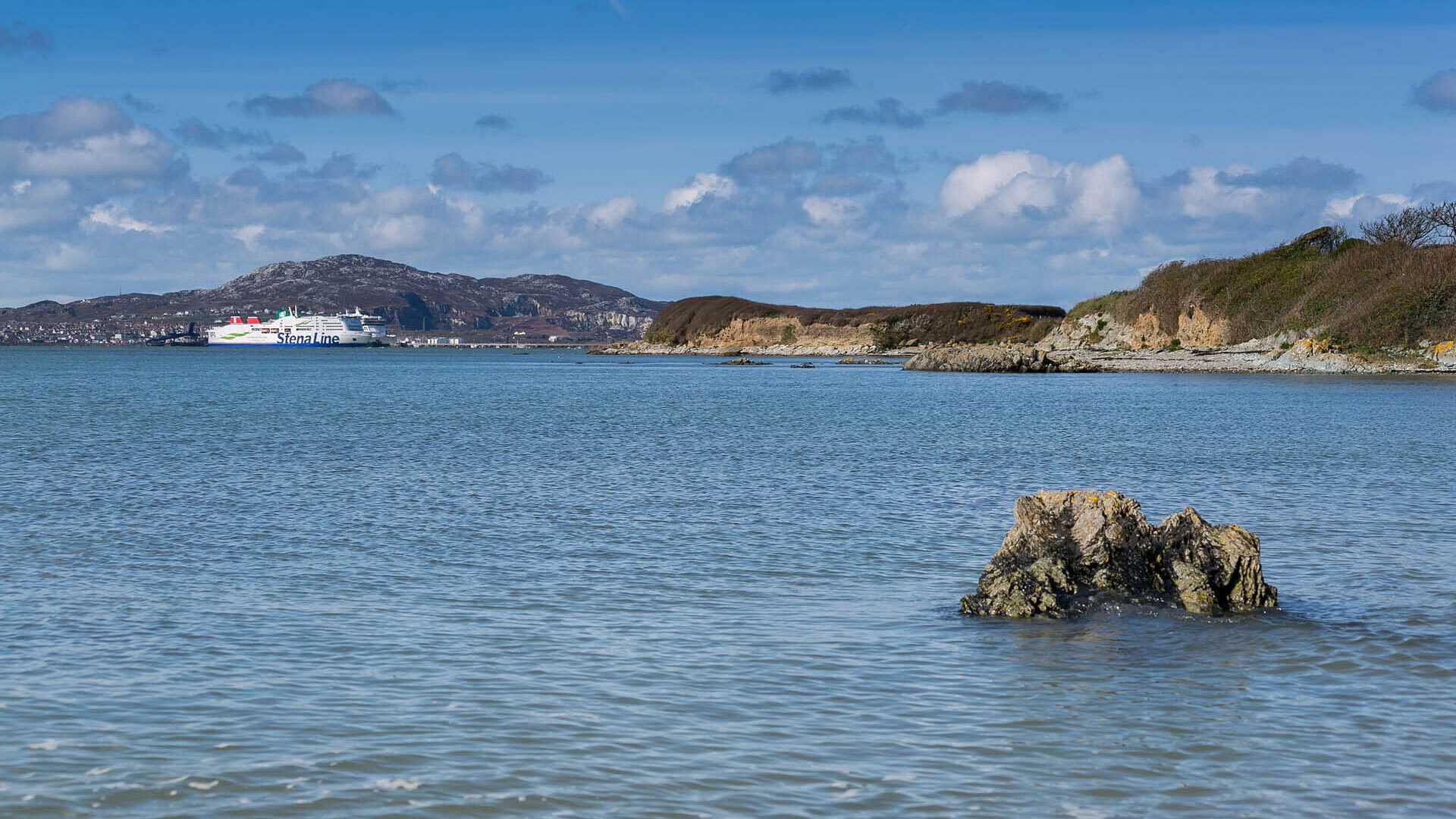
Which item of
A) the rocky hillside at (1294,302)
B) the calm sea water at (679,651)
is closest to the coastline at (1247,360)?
the rocky hillside at (1294,302)

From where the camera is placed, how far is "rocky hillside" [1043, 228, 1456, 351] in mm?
95000

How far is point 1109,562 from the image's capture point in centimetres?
1445

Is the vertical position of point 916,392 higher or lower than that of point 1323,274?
lower

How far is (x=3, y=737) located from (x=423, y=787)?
3283 millimetres

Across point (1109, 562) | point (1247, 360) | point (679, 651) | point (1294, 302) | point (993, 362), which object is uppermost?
point (1294, 302)

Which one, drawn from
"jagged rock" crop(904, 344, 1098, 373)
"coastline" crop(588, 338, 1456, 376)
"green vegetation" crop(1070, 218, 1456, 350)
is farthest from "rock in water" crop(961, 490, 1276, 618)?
"jagged rock" crop(904, 344, 1098, 373)

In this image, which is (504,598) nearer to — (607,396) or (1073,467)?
(1073,467)

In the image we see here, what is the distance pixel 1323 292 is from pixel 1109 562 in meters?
103

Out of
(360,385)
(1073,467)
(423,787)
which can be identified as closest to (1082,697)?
(423,787)

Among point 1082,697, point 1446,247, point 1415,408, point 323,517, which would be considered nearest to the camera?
point 1082,697

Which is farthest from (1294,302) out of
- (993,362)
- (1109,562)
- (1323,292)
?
(1109,562)

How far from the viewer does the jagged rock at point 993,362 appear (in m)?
Result: 109

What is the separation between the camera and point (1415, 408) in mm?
53062

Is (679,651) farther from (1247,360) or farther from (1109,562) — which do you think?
(1247,360)
